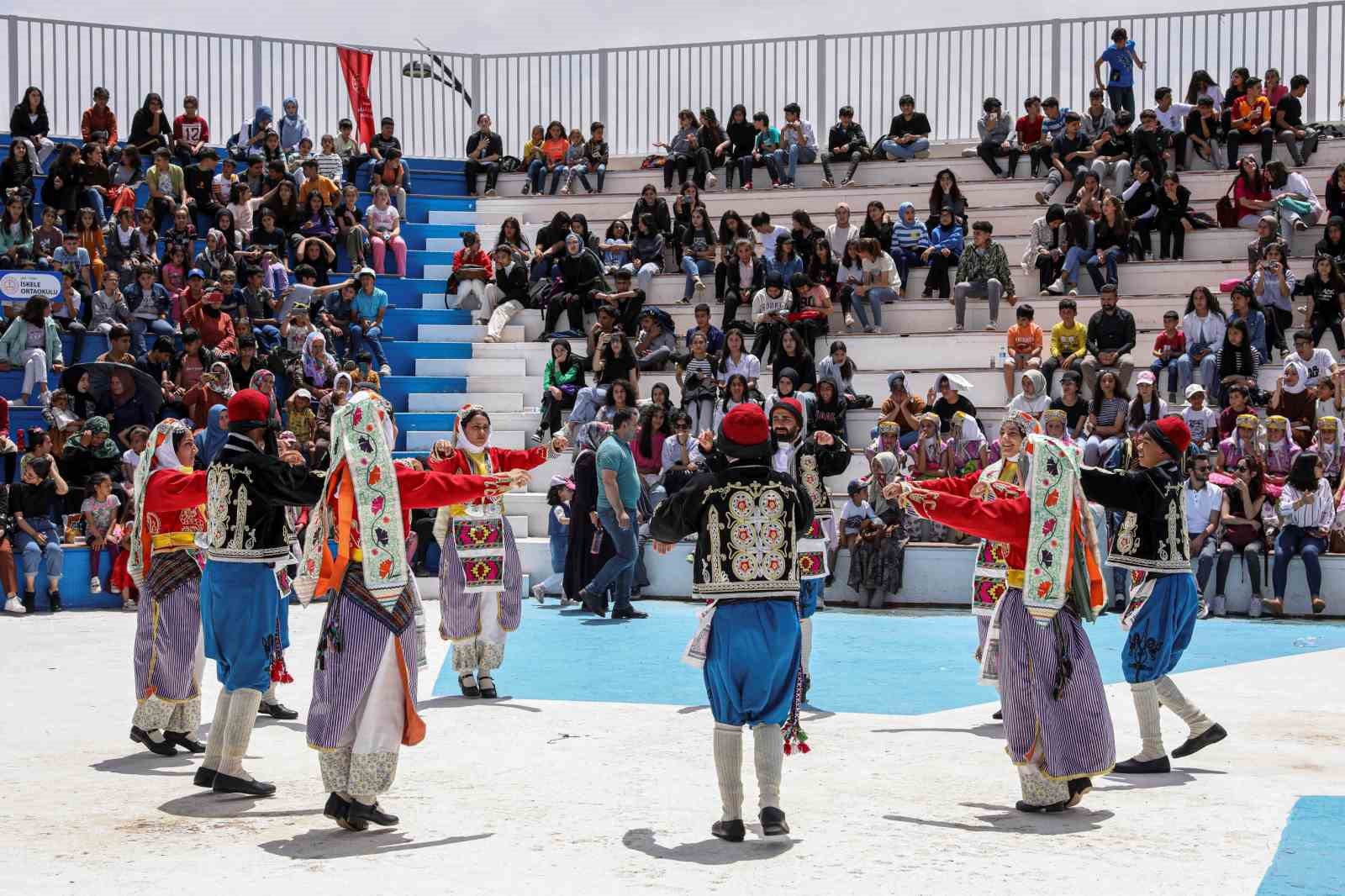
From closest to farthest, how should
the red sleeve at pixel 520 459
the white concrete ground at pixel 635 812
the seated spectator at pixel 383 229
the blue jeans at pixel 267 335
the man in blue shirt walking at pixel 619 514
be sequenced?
the white concrete ground at pixel 635 812 → the red sleeve at pixel 520 459 → the man in blue shirt walking at pixel 619 514 → the blue jeans at pixel 267 335 → the seated spectator at pixel 383 229

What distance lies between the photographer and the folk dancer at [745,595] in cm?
703

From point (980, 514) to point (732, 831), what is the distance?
6.32ft

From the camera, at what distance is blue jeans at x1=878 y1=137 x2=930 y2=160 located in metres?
24.0

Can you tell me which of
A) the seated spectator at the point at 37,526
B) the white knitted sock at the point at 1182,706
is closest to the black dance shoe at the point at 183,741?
the white knitted sock at the point at 1182,706

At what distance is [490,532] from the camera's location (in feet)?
36.3

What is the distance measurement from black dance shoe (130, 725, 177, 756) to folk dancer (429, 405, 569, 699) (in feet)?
7.72

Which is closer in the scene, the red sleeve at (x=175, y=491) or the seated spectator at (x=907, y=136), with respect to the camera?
the red sleeve at (x=175, y=491)

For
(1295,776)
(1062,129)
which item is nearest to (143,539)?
(1295,776)

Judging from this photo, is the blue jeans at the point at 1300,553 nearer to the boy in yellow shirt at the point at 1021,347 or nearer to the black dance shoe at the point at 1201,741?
the boy in yellow shirt at the point at 1021,347

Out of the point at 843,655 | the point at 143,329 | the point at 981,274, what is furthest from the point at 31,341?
the point at 981,274

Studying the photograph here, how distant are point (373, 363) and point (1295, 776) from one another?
14539 mm

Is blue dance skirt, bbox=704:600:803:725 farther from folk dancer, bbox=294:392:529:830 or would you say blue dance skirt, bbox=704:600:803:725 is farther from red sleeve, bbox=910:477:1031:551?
folk dancer, bbox=294:392:529:830

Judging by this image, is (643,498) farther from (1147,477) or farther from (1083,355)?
(1147,477)

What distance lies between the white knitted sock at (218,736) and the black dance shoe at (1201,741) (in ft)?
15.8
